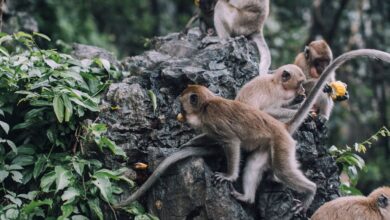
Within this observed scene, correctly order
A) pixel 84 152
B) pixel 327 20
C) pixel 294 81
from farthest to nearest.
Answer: pixel 327 20
pixel 294 81
pixel 84 152

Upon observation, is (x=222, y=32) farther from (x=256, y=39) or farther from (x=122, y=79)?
(x=122, y=79)

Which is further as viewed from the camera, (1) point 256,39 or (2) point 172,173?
(1) point 256,39

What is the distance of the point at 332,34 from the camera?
1658 cm

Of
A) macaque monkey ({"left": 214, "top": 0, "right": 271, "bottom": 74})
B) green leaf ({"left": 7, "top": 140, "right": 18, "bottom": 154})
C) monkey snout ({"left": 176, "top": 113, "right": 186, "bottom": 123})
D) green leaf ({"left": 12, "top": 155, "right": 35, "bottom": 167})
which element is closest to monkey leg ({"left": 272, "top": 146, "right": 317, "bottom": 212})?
monkey snout ({"left": 176, "top": 113, "right": 186, "bottom": 123})

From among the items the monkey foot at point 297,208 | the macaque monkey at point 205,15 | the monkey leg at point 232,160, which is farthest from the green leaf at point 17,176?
the macaque monkey at point 205,15

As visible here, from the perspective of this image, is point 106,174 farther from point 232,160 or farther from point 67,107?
point 232,160

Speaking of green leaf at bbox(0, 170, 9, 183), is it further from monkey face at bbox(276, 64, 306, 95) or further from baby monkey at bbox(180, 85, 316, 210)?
monkey face at bbox(276, 64, 306, 95)

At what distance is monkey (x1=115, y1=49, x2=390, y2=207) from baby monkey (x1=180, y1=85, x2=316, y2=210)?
14cm

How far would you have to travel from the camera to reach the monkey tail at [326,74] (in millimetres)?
7312

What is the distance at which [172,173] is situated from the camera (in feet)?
25.0

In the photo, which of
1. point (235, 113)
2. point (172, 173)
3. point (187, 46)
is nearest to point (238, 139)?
point (235, 113)

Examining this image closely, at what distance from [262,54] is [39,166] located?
3.84 m

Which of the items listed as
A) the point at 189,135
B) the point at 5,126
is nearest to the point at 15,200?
the point at 5,126

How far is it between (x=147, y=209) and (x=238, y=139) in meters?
1.21
